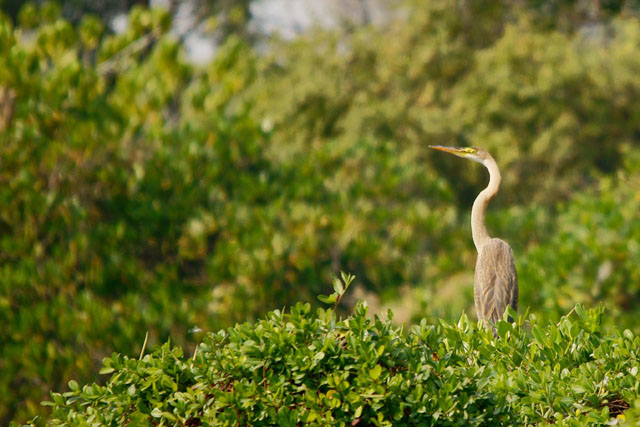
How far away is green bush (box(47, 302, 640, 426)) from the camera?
3623mm

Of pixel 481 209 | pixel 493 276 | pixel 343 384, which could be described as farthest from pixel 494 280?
pixel 343 384

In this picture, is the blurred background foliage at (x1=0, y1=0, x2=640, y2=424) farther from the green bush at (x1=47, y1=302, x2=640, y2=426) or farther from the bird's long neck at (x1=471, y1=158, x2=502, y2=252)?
the green bush at (x1=47, y1=302, x2=640, y2=426)

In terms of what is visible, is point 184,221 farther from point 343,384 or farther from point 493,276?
point 343,384

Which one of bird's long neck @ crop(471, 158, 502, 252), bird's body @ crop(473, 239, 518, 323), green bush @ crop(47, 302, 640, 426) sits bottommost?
green bush @ crop(47, 302, 640, 426)

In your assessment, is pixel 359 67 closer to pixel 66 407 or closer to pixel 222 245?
pixel 222 245

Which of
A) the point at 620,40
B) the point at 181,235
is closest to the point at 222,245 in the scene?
the point at 181,235

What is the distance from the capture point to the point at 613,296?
9.56 meters

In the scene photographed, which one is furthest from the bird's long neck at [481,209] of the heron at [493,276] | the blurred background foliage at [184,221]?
the blurred background foliage at [184,221]

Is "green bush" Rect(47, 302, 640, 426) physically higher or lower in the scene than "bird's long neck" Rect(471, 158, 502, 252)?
lower

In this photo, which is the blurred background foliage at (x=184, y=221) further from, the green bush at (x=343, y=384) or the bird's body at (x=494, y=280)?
the green bush at (x=343, y=384)

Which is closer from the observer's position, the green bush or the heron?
the green bush

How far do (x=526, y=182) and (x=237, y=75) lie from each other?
10.7m

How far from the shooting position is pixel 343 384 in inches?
142

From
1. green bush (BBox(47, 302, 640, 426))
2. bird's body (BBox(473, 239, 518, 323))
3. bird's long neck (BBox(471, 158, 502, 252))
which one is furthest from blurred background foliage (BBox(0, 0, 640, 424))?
green bush (BBox(47, 302, 640, 426))
